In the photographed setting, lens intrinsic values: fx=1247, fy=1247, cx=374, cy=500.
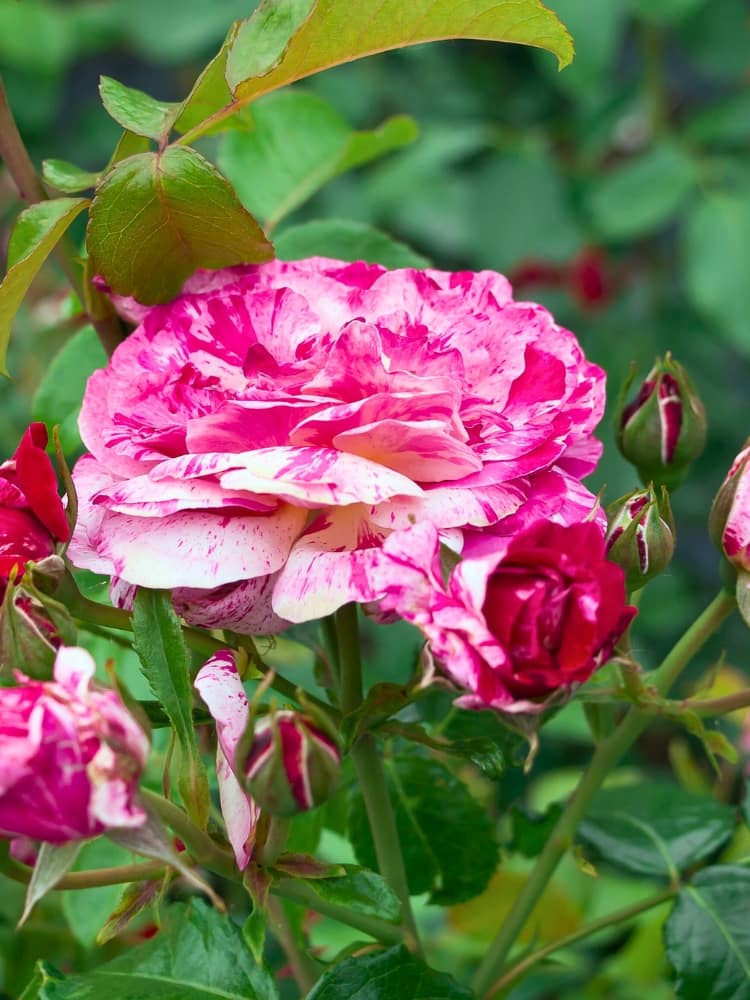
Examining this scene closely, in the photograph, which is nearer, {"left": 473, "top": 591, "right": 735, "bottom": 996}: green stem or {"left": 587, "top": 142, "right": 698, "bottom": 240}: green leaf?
{"left": 473, "top": 591, "right": 735, "bottom": 996}: green stem

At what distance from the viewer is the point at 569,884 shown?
935 millimetres

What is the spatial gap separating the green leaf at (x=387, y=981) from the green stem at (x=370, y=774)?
0.09 feet

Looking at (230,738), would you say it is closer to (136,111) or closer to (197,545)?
(197,545)

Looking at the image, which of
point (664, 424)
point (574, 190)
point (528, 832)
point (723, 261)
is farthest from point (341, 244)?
point (574, 190)

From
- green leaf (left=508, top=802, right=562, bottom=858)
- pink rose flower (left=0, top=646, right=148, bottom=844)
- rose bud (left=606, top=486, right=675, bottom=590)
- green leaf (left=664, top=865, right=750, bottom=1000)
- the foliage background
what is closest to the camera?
pink rose flower (left=0, top=646, right=148, bottom=844)

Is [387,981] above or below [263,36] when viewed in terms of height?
below

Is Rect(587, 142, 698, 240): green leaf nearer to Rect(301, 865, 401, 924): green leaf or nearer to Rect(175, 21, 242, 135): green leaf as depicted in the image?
Rect(175, 21, 242, 135): green leaf

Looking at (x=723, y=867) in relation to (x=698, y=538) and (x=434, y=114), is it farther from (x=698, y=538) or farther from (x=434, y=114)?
(x=698, y=538)

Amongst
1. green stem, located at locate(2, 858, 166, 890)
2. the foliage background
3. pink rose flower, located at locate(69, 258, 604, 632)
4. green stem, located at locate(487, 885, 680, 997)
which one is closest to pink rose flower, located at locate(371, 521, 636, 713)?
pink rose flower, located at locate(69, 258, 604, 632)

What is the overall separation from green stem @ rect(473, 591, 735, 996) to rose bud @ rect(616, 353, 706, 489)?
62mm

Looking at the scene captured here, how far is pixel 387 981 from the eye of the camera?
44 centimetres

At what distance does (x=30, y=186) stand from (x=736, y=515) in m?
0.30

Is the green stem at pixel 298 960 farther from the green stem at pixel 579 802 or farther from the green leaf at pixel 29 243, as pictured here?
the green leaf at pixel 29 243

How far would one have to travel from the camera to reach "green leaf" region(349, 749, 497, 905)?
1.91ft
